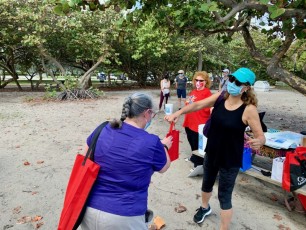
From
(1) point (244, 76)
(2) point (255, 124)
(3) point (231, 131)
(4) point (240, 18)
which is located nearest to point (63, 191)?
(3) point (231, 131)

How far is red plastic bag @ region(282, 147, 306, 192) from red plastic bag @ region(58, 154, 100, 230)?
101 inches

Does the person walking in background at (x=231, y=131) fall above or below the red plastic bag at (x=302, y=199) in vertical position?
above

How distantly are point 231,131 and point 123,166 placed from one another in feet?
4.74

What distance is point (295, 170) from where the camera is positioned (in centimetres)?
A: 342

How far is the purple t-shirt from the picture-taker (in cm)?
188

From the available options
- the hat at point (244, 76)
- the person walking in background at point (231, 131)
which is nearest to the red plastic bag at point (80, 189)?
the person walking in background at point (231, 131)

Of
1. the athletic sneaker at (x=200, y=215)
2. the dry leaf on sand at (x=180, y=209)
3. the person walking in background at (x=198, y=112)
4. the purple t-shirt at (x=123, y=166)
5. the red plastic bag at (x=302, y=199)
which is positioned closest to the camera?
the purple t-shirt at (x=123, y=166)

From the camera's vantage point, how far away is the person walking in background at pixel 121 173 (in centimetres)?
188

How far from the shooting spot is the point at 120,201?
1907 millimetres

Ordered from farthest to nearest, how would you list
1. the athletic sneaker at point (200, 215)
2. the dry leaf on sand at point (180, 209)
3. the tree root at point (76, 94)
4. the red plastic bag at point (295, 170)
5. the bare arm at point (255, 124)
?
1. the tree root at point (76, 94)
2. the dry leaf on sand at point (180, 209)
3. the athletic sneaker at point (200, 215)
4. the red plastic bag at point (295, 170)
5. the bare arm at point (255, 124)

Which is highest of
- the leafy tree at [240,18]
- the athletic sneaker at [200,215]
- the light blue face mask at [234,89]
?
the leafy tree at [240,18]

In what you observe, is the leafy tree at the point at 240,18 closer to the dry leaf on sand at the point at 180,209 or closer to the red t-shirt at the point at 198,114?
the red t-shirt at the point at 198,114

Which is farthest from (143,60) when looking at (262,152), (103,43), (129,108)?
(129,108)

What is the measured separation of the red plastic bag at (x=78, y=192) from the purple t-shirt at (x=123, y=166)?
1.8 inches
